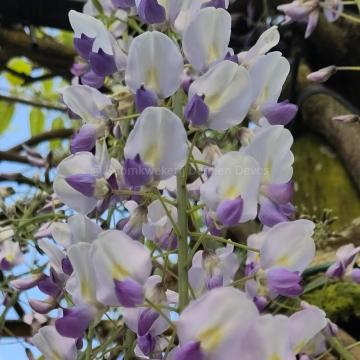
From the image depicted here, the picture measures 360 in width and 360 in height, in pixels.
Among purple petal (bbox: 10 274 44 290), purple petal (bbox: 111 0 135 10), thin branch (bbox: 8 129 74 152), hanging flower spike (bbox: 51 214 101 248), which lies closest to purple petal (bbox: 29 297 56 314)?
purple petal (bbox: 10 274 44 290)

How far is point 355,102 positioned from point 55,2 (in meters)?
0.63

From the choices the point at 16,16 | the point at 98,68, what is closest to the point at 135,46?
the point at 98,68

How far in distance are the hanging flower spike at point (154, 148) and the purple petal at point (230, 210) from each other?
4cm

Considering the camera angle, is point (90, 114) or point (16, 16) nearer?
point (90, 114)

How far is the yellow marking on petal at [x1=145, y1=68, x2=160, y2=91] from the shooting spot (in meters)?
0.50

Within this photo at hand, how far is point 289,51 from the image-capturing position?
150 centimetres

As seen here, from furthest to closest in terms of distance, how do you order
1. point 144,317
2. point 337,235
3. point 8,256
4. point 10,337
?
point 10,337
point 337,235
point 8,256
point 144,317

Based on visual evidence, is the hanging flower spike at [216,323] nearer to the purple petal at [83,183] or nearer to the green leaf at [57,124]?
the purple petal at [83,183]

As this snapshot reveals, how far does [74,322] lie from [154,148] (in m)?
0.12

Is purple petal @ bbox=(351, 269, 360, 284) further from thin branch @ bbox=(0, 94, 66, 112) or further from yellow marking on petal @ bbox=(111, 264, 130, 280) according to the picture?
thin branch @ bbox=(0, 94, 66, 112)

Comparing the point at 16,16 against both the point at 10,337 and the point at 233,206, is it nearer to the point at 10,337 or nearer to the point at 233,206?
the point at 10,337

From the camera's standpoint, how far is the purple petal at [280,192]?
0.49 m

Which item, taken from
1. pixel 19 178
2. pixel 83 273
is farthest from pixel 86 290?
pixel 19 178

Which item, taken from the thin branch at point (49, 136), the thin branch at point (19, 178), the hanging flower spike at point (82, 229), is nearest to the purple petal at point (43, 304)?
the hanging flower spike at point (82, 229)
